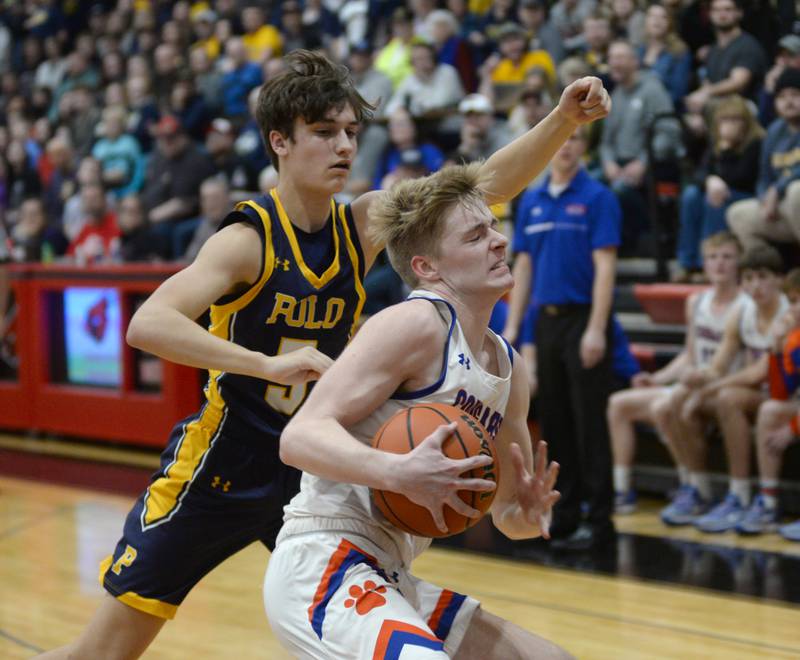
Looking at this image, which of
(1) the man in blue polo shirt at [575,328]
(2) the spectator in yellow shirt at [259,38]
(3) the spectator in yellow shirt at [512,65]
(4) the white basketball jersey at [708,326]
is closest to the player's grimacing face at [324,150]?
(1) the man in blue polo shirt at [575,328]

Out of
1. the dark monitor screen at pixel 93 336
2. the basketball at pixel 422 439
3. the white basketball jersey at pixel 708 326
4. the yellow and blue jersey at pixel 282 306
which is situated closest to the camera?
the basketball at pixel 422 439

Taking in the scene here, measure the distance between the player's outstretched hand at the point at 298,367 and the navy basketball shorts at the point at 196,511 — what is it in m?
0.55

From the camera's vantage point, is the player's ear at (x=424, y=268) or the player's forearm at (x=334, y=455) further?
the player's ear at (x=424, y=268)

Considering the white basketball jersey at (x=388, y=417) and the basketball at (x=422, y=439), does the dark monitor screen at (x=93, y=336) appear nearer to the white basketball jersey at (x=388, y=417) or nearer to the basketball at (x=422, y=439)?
the white basketball jersey at (x=388, y=417)

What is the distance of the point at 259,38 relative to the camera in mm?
11672

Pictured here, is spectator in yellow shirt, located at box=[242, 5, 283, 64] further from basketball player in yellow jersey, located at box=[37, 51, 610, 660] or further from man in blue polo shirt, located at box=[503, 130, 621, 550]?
basketball player in yellow jersey, located at box=[37, 51, 610, 660]

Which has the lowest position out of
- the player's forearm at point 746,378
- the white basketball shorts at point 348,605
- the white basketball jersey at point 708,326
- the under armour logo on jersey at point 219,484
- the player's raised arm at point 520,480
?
the player's forearm at point 746,378

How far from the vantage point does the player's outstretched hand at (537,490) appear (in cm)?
260

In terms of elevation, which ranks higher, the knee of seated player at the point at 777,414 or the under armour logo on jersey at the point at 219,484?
the under armour logo on jersey at the point at 219,484

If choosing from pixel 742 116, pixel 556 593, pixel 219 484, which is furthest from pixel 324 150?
pixel 742 116

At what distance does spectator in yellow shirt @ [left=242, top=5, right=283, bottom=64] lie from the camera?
1147cm

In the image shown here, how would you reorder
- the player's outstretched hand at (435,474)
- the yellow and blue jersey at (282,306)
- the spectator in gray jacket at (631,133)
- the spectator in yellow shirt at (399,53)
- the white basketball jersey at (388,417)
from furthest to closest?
1. the spectator in yellow shirt at (399,53)
2. the spectator in gray jacket at (631,133)
3. the yellow and blue jersey at (282,306)
4. the white basketball jersey at (388,417)
5. the player's outstretched hand at (435,474)

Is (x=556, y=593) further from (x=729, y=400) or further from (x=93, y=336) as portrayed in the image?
(x=93, y=336)

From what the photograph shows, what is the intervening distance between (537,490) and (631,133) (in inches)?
222
